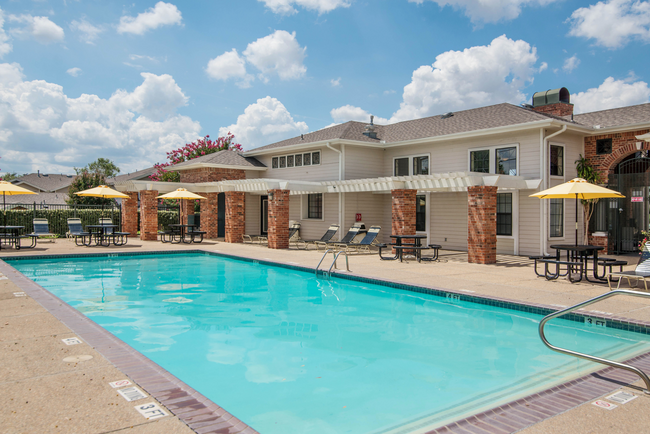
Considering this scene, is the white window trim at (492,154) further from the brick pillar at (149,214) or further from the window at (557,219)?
the brick pillar at (149,214)

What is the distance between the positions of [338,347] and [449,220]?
1174 cm

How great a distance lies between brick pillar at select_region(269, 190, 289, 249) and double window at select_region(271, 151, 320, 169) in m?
3.48

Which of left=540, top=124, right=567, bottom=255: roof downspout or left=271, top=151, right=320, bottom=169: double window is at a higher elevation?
left=271, top=151, right=320, bottom=169: double window

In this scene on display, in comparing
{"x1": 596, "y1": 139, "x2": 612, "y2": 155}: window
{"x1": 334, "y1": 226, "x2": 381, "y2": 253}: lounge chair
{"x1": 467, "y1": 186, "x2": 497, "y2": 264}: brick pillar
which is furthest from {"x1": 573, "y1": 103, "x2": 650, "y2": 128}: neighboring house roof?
{"x1": 334, "y1": 226, "x2": 381, "y2": 253}: lounge chair

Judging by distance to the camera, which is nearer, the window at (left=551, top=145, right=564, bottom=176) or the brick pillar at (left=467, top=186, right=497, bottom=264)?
the brick pillar at (left=467, top=186, right=497, bottom=264)

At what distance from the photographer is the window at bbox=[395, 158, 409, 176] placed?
60.5ft

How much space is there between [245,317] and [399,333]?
2.65 m

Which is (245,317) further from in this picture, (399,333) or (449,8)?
(449,8)

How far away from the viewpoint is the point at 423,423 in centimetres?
382

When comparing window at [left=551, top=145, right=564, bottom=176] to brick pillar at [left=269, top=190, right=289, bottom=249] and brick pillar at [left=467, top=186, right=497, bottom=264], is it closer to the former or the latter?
brick pillar at [left=467, top=186, right=497, bottom=264]

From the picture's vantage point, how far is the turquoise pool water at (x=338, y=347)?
4.25 metres

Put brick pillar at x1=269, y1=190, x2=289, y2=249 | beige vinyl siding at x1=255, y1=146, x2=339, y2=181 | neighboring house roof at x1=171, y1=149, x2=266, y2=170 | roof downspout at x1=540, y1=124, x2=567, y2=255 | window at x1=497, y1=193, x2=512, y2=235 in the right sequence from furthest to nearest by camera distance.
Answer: neighboring house roof at x1=171, y1=149, x2=266, y2=170, beige vinyl siding at x1=255, y1=146, x2=339, y2=181, brick pillar at x1=269, y1=190, x2=289, y2=249, window at x1=497, y1=193, x2=512, y2=235, roof downspout at x1=540, y1=124, x2=567, y2=255

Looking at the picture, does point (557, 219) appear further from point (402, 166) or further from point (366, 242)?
point (402, 166)

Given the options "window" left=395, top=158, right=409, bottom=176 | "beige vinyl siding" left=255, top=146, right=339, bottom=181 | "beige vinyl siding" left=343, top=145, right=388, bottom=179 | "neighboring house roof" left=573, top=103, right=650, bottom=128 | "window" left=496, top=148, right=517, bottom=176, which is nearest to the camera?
"neighboring house roof" left=573, top=103, right=650, bottom=128
